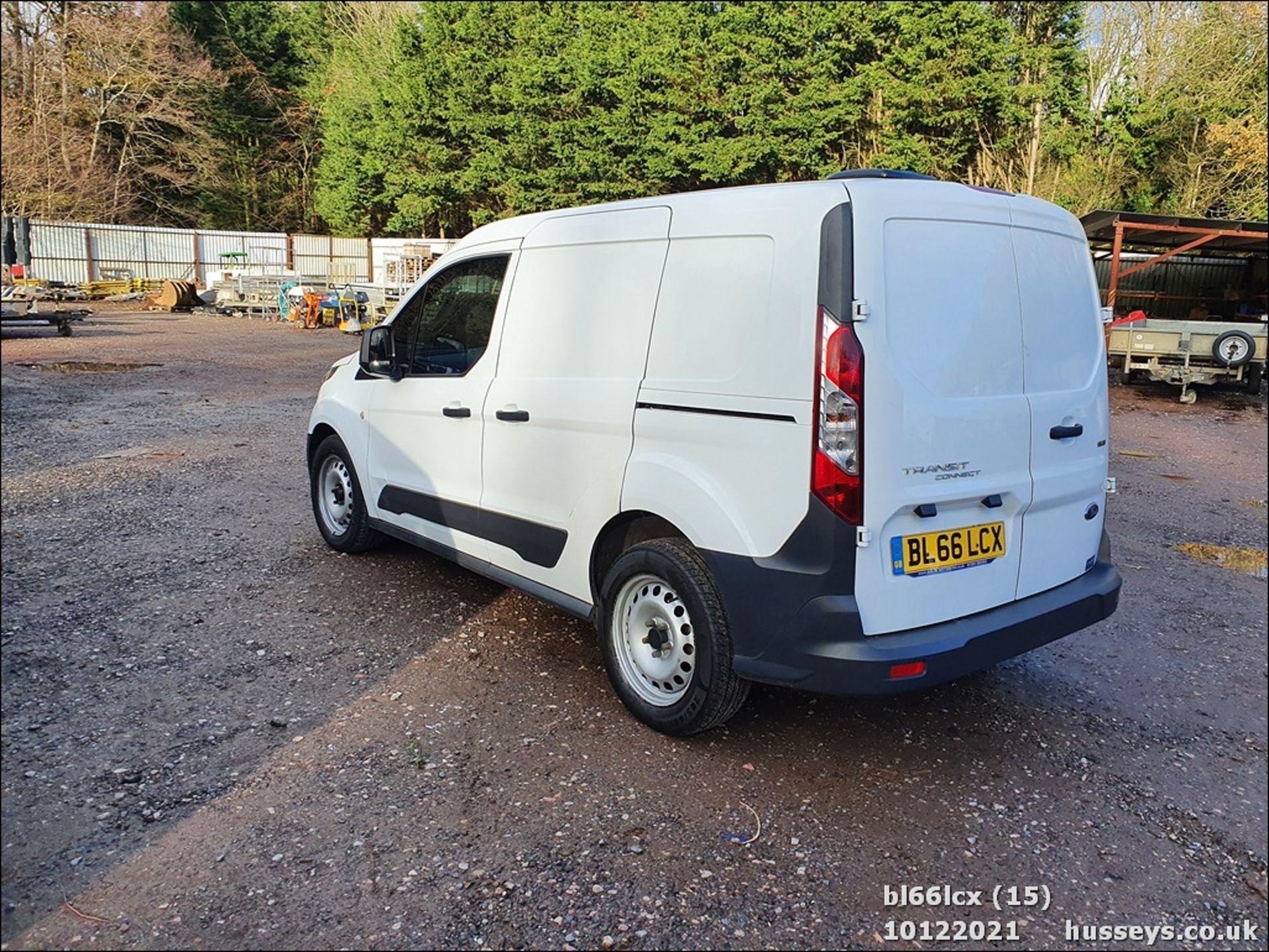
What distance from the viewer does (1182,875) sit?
9.39 ft

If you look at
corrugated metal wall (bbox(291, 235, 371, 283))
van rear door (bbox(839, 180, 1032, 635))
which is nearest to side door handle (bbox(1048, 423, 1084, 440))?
van rear door (bbox(839, 180, 1032, 635))

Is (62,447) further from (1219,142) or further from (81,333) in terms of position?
(1219,142)

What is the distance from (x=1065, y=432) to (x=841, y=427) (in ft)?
3.81

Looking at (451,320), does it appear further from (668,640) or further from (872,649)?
(872,649)

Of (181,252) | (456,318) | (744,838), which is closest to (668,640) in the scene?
(744,838)

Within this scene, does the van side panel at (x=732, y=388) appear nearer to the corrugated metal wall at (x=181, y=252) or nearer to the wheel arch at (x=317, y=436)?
the wheel arch at (x=317, y=436)

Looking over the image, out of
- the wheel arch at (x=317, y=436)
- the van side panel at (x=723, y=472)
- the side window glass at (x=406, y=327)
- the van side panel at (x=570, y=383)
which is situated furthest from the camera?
the wheel arch at (x=317, y=436)

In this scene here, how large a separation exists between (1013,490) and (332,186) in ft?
144

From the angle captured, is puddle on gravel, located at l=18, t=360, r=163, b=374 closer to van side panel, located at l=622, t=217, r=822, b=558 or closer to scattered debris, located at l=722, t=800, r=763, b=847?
van side panel, located at l=622, t=217, r=822, b=558

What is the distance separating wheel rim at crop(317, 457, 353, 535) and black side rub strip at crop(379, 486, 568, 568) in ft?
1.81

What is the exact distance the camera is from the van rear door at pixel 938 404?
3.09m

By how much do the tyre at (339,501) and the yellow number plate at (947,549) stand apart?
3.46m

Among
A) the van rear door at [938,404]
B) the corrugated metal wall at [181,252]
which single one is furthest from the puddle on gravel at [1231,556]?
the corrugated metal wall at [181,252]

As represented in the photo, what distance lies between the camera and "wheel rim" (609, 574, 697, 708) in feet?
11.8
